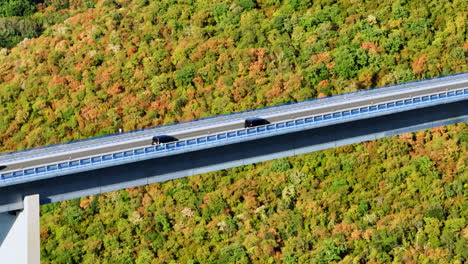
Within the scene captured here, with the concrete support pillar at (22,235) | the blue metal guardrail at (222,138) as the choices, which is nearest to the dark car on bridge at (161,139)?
the blue metal guardrail at (222,138)

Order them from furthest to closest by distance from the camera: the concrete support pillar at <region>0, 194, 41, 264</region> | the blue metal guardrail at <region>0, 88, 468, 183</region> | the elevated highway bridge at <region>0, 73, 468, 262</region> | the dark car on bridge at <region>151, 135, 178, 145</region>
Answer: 1. the dark car on bridge at <region>151, 135, 178, 145</region>
2. the elevated highway bridge at <region>0, 73, 468, 262</region>
3. the blue metal guardrail at <region>0, 88, 468, 183</region>
4. the concrete support pillar at <region>0, 194, 41, 264</region>

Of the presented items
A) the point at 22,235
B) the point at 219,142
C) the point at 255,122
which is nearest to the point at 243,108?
the point at 255,122

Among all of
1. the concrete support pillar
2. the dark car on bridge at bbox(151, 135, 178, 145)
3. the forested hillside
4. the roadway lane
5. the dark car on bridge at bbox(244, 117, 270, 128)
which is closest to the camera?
→ the concrete support pillar

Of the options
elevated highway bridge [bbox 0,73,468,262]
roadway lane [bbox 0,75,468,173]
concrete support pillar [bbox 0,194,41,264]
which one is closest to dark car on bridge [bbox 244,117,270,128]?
elevated highway bridge [bbox 0,73,468,262]

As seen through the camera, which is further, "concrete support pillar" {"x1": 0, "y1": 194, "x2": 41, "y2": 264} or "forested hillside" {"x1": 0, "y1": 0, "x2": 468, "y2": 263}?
"forested hillside" {"x1": 0, "y1": 0, "x2": 468, "y2": 263}

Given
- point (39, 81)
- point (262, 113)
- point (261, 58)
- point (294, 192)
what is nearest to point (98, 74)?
point (39, 81)

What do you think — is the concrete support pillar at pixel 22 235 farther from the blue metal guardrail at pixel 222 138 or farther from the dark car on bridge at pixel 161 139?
the dark car on bridge at pixel 161 139

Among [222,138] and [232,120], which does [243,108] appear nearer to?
[232,120]

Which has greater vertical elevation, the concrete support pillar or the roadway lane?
the roadway lane

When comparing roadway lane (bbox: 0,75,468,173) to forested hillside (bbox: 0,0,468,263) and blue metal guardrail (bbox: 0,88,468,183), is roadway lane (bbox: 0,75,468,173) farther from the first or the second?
forested hillside (bbox: 0,0,468,263)
